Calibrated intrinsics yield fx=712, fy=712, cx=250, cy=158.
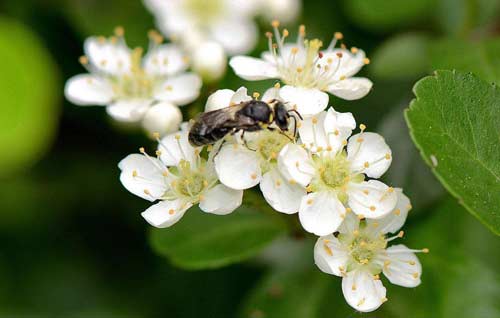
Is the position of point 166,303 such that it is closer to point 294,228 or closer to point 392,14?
point 294,228

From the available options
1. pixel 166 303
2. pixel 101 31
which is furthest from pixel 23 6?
pixel 166 303

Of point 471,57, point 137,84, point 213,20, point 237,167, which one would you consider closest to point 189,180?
point 237,167

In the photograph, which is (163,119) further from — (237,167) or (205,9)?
(205,9)

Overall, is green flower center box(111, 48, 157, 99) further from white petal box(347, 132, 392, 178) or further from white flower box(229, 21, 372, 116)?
white petal box(347, 132, 392, 178)

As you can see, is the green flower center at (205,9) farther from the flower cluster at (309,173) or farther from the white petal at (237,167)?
the white petal at (237,167)

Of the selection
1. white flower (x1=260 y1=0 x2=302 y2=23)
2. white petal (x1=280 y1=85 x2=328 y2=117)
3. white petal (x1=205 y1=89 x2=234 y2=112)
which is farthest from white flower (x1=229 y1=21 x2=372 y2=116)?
white flower (x1=260 y1=0 x2=302 y2=23)

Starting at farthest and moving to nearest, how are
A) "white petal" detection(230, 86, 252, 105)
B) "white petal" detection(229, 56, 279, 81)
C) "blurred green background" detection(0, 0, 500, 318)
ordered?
"blurred green background" detection(0, 0, 500, 318)
"white petal" detection(229, 56, 279, 81)
"white petal" detection(230, 86, 252, 105)

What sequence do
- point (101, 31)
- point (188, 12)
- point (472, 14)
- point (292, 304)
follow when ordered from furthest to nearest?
1. point (188, 12)
2. point (101, 31)
3. point (472, 14)
4. point (292, 304)
